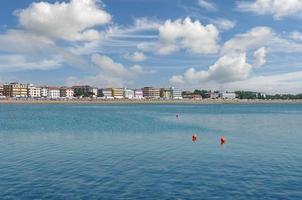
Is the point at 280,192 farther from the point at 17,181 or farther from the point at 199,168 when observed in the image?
the point at 17,181

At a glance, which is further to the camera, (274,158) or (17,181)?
(274,158)

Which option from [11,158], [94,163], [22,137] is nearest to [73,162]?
[94,163]

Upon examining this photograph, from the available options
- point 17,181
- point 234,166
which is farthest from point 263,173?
point 17,181

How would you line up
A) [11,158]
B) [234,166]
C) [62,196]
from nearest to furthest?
[62,196], [234,166], [11,158]

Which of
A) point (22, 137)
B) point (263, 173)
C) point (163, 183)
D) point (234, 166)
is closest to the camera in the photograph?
point (163, 183)

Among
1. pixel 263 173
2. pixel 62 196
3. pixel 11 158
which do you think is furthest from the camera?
pixel 11 158

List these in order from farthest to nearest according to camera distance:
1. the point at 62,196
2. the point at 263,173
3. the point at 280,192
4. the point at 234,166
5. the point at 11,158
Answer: the point at 11,158
the point at 234,166
the point at 263,173
the point at 280,192
the point at 62,196

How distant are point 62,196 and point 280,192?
12.3m

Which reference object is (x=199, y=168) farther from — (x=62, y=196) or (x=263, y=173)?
(x=62, y=196)

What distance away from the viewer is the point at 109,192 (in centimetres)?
2136

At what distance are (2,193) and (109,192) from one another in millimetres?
5951

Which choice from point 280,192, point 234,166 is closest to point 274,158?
point 234,166

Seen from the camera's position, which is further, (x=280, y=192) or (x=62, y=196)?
(x=280, y=192)

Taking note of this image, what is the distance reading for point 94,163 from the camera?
30.1 metres
